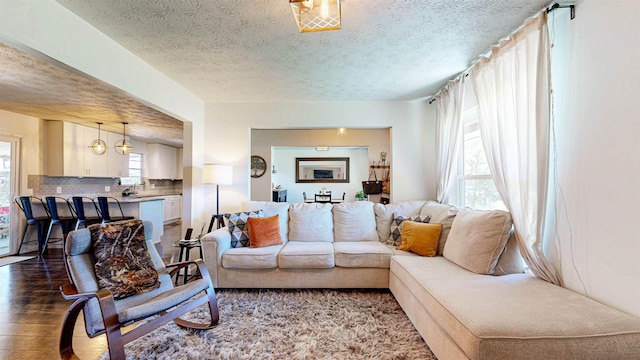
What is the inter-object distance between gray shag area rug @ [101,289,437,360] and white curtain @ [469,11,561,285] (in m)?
1.14

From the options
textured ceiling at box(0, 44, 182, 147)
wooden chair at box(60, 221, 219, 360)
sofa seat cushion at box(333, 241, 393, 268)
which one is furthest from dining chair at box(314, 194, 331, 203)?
wooden chair at box(60, 221, 219, 360)

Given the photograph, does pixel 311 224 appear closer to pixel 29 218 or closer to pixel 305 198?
pixel 29 218

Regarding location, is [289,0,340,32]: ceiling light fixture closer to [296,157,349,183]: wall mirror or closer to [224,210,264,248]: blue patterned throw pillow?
[224,210,264,248]: blue patterned throw pillow

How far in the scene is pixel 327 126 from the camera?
4.02 m

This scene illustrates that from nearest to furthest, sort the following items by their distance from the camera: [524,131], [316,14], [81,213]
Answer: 1. [316,14]
2. [524,131]
3. [81,213]

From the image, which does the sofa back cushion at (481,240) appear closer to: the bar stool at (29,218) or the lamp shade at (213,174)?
the lamp shade at (213,174)

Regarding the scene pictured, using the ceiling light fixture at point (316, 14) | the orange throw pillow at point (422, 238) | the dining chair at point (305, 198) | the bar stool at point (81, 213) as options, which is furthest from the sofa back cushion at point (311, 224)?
the dining chair at point (305, 198)

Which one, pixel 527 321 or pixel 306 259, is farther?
pixel 306 259

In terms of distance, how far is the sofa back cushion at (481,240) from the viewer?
6.82ft

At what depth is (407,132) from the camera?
156 inches

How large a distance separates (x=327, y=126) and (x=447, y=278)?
107 inches

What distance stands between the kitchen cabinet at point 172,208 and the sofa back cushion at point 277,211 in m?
4.61

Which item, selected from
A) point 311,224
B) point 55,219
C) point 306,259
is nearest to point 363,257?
point 306,259

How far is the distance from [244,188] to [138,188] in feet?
15.4
